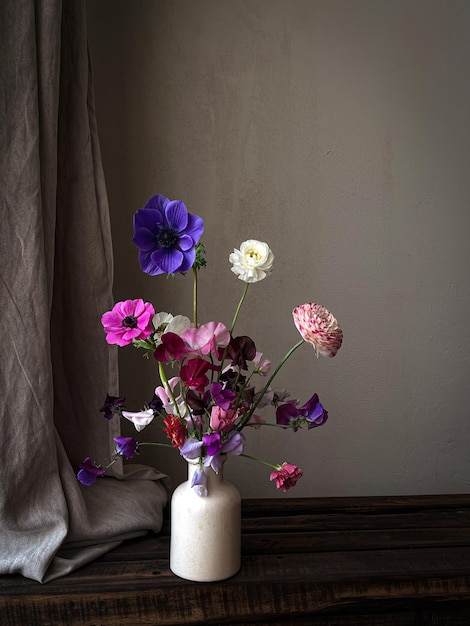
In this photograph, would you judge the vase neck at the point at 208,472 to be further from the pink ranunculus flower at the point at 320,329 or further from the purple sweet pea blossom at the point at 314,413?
the pink ranunculus flower at the point at 320,329

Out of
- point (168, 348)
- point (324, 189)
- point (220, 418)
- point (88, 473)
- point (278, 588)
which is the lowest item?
point (278, 588)

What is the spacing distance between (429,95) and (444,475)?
0.94 metres

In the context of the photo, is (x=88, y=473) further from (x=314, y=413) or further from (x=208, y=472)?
(x=314, y=413)

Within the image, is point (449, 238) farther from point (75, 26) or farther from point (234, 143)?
point (75, 26)

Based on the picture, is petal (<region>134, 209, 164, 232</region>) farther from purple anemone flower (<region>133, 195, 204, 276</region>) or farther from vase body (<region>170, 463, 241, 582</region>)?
vase body (<region>170, 463, 241, 582</region>)

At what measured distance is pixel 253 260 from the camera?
98 cm

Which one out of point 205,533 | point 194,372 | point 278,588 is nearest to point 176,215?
point 194,372

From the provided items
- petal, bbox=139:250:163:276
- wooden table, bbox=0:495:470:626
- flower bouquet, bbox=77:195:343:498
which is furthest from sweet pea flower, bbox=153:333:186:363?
wooden table, bbox=0:495:470:626

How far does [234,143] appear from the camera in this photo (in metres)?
1.53

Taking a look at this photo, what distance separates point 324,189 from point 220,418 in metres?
0.75

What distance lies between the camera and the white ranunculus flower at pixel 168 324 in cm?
102

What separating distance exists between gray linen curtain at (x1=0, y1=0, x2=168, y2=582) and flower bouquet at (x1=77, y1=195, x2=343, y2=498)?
14 centimetres

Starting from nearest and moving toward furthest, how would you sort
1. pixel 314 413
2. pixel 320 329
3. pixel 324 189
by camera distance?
pixel 320 329
pixel 314 413
pixel 324 189

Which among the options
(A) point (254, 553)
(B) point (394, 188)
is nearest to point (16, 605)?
(A) point (254, 553)
